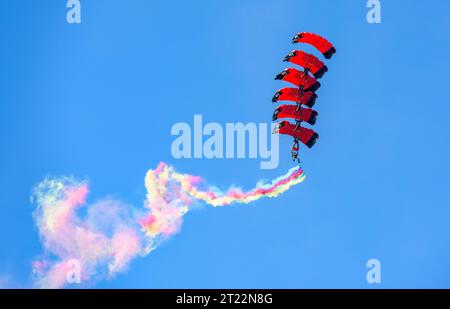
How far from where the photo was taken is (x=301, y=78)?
6444cm

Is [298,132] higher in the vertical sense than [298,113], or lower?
lower

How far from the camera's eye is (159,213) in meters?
68.3

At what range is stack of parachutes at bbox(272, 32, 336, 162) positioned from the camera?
63.7 m

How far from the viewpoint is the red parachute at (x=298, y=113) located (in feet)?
215

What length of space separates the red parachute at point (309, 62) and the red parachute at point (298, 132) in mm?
3330

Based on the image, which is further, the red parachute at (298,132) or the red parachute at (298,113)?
the red parachute at (298,132)

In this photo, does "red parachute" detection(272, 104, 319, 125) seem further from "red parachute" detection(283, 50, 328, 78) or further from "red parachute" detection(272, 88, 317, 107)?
"red parachute" detection(283, 50, 328, 78)

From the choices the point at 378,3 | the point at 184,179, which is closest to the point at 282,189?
the point at 184,179

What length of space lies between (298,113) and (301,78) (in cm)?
192

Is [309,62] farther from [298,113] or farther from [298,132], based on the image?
[298,132]

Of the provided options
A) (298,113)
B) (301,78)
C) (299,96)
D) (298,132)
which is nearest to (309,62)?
(301,78)

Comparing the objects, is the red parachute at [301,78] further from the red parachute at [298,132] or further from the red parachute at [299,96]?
the red parachute at [298,132]
